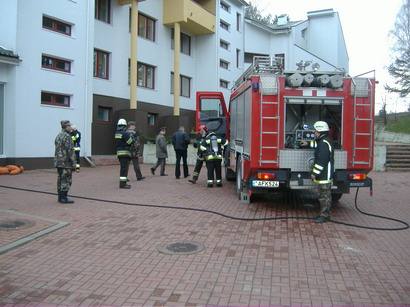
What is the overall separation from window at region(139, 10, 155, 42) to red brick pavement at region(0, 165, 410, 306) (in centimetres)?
1921

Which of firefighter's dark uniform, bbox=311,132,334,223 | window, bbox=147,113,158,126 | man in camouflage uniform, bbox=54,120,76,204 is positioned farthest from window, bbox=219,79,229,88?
firefighter's dark uniform, bbox=311,132,334,223

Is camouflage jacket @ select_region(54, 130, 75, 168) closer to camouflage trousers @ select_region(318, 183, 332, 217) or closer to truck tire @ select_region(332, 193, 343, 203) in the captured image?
camouflage trousers @ select_region(318, 183, 332, 217)

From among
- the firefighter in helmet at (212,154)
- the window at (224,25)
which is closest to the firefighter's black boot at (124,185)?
the firefighter in helmet at (212,154)

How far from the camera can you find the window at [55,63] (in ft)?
64.4

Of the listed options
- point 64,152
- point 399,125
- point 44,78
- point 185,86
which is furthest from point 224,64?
point 64,152

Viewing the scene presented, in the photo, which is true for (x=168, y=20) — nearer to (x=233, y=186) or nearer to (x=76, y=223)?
(x=233, y=186)

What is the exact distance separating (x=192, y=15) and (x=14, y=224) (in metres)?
24.5

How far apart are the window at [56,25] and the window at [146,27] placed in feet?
24.2

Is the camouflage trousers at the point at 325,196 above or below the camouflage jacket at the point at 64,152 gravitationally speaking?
below

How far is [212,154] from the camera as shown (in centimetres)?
1388

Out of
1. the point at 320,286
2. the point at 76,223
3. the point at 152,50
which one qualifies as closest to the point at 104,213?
the point at 76,223

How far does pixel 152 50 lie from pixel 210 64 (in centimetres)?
638

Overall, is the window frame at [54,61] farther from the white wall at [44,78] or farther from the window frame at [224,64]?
the window frame at [224,64]

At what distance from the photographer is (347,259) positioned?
21.1 feet
